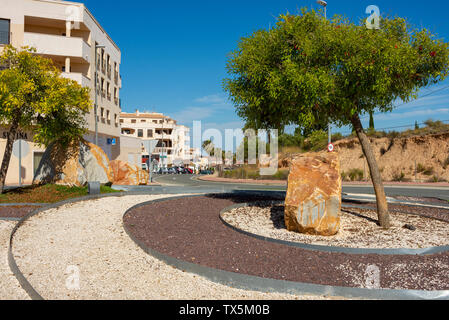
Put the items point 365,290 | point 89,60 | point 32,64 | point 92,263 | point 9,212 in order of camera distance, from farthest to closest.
→ point 89,60 < point 32,64 < point 9,212 < point 92,263 < point 365,290

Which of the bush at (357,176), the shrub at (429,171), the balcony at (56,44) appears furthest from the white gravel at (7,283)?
the shrub at (429,171)

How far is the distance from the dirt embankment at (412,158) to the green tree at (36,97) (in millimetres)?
25839

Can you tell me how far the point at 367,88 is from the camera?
7.60m

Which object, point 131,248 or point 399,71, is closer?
point 131,248

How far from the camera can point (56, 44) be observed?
24.0 metres

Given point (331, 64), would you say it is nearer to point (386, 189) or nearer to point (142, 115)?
point (386, 189)

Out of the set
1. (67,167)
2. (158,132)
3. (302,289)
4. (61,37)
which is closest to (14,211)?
(67,167)

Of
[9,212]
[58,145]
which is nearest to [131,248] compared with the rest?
[9,212]

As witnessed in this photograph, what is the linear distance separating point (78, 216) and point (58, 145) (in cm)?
611

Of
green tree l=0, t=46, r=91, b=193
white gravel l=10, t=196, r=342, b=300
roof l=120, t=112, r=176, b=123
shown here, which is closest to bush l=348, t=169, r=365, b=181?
green tree l=0, t=46, r=91, b=193

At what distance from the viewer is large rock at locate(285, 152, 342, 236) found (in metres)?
6.87

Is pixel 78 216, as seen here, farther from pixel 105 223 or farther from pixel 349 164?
pixel 349 164

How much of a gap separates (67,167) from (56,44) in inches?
608

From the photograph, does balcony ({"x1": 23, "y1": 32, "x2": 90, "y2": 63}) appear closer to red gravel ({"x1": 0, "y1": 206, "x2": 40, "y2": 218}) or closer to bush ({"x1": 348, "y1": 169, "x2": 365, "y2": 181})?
red gravel ({"x1": 0, "y1": 206, "x2": 40, "y2": 218})
